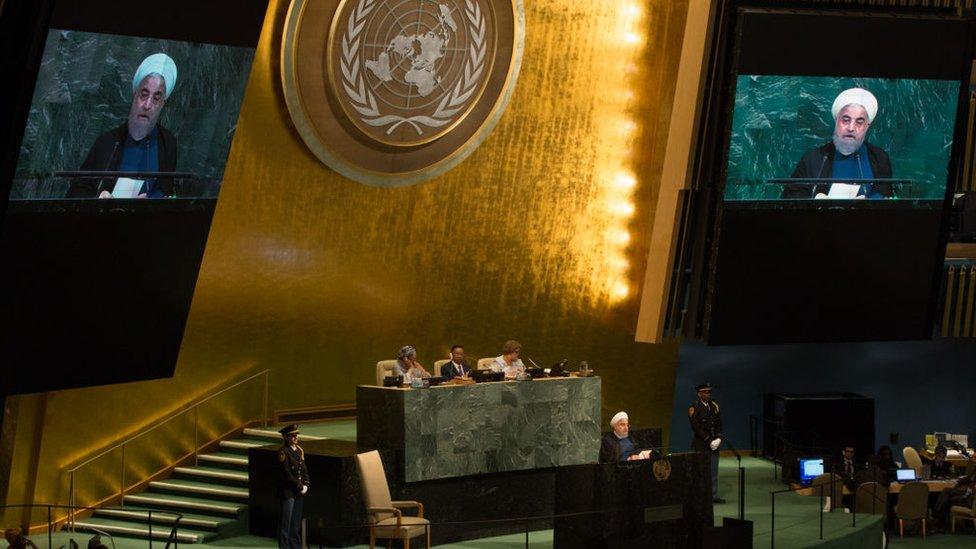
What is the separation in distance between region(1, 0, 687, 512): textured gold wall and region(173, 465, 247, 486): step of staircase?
60cm

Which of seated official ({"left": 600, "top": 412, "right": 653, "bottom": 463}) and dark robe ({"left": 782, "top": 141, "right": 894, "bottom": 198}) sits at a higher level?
dark robe ({"left": 782, "top": 141, "right": 894, "bottom": 198})

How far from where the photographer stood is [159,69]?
11500 millimetres

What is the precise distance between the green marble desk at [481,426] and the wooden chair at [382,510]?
0.78 metres

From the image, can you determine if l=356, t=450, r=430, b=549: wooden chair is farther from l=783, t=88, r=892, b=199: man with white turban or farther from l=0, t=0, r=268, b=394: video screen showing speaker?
l=783, t=88, r=892, b=199: man with white turban

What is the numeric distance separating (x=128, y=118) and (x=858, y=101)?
759 centimetres

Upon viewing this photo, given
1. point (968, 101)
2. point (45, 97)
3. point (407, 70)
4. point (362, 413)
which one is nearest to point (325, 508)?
point (362, 413)

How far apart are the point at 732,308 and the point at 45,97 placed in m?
7.76

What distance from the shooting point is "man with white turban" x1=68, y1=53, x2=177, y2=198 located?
11359 mm

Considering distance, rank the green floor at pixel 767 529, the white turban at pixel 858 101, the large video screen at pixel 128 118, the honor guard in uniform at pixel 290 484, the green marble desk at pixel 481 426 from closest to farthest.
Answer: the large video screen at pixel 128 118 → the honor guard in uniform at pixel 290 484 → the green marble desk at pixel 481 426 → the green floor at pixel 767 529 → the white turban at pixel 858 101

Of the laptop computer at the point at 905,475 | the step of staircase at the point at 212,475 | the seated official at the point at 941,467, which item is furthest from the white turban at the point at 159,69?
the seated official at the point at 941,467

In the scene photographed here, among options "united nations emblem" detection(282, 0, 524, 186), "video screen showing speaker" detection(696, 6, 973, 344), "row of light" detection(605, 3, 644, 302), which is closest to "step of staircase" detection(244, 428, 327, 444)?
"united nations emblem" detection(282, 0, 524, 186)

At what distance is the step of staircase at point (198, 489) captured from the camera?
13.1 m

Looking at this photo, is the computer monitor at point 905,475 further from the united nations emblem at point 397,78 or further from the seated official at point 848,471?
the united nations emblem at point 397,78

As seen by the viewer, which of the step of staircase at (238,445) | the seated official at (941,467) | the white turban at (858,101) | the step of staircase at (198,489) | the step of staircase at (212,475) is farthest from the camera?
the seated official at (941,467)
